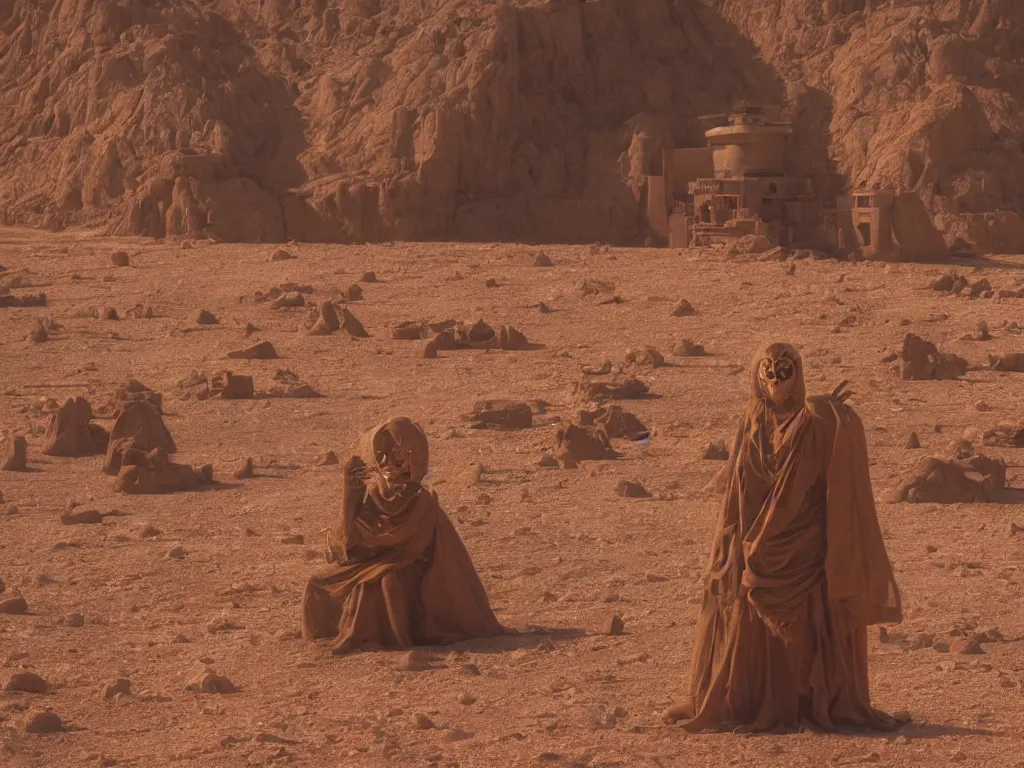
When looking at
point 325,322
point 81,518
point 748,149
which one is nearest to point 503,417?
point 81,518

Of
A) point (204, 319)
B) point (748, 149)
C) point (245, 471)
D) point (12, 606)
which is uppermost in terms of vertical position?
point (748, 149)

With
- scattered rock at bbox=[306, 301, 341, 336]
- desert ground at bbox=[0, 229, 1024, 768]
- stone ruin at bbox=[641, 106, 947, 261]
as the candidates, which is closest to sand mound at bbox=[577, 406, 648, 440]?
desert ground at bbox=[0, 229, 1024, 768]

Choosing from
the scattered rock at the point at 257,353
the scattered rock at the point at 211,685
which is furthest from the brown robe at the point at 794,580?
the scattered rock at the point at 257,353

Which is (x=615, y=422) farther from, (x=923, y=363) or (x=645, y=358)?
(x=923, y=363)

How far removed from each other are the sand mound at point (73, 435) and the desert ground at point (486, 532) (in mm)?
248

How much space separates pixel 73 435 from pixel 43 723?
6845mm

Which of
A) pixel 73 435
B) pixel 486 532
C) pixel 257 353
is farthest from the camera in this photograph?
pixel 257 353

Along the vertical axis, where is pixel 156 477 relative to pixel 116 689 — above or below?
above

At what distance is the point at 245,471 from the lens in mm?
13594

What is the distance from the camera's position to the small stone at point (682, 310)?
66.9 feet

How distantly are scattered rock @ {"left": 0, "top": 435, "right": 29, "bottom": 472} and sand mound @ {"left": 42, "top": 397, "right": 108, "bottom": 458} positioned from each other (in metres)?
0.32

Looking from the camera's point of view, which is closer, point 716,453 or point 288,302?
point 716,453

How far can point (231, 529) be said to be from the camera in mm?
11883

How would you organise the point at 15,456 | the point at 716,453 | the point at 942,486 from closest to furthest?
1. the point at 942,486
2. the point at 716,453
3. the point at 15,456
